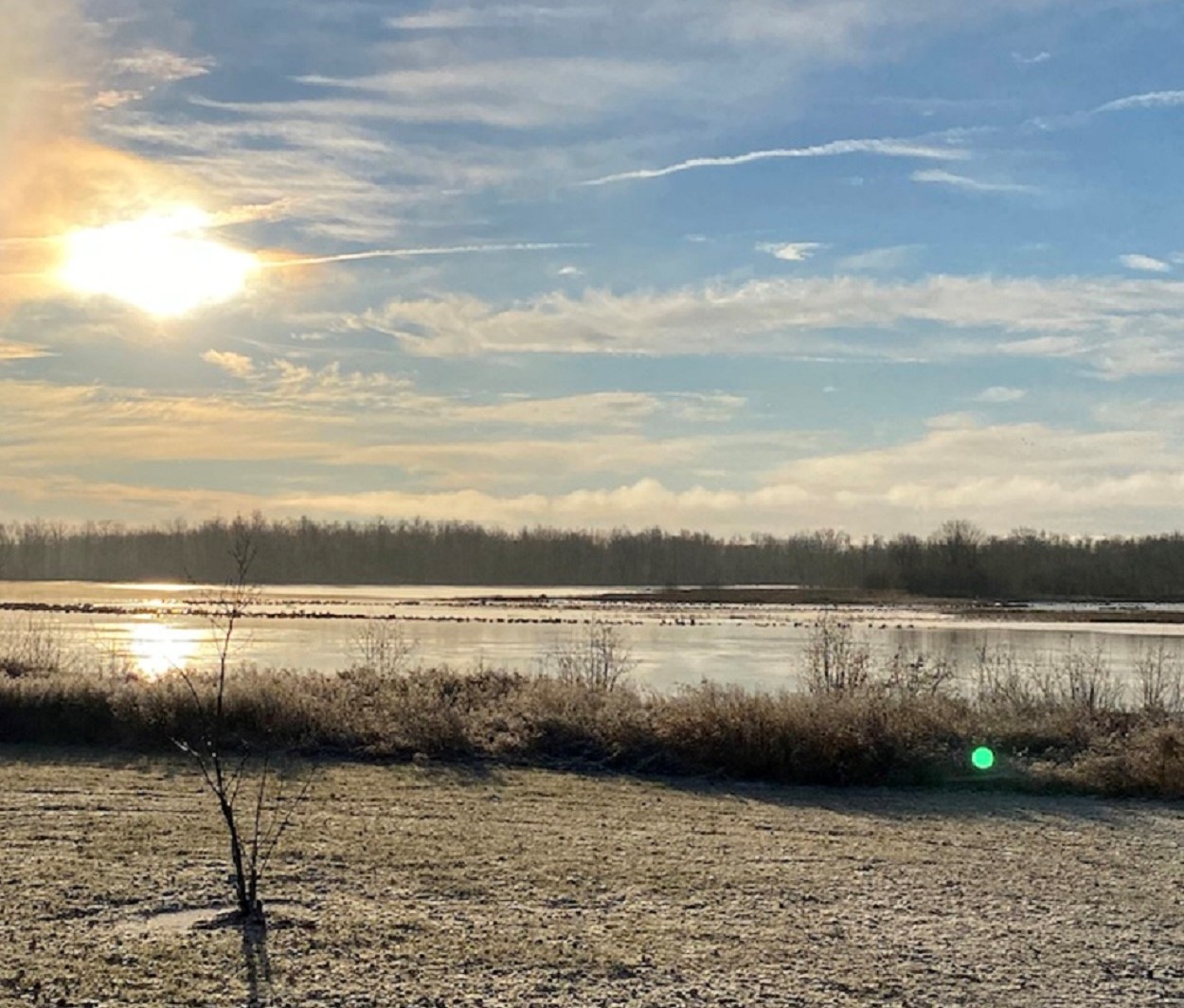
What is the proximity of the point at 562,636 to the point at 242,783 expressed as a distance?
26431 mm

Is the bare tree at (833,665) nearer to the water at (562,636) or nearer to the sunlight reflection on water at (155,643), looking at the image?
the water at (562,636)

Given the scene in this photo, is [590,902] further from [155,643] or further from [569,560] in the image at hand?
[569,560]

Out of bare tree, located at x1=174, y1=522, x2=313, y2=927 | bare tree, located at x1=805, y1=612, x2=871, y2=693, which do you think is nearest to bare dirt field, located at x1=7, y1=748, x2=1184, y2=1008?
bare tree, located at x1=174, y1=522, x2=313, y2=927

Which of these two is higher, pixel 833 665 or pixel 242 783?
pixel 833 665

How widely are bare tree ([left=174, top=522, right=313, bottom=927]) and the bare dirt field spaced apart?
204 millimetres

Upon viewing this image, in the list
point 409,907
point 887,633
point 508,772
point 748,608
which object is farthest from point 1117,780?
point 748,608

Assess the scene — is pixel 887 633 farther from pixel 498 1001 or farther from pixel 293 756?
pixel 498 1001

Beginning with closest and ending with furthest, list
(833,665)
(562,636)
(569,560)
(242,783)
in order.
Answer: (242,783) → (833,665) → (562,636) → (569,560)

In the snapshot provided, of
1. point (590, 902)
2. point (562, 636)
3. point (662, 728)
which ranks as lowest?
point (562, 636)

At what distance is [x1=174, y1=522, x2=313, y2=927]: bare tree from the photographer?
7.37 meters

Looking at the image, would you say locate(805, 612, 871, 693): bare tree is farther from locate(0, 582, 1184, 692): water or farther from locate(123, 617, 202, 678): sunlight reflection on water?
Result: locate(123, 617, 202, 678): sunlight reflection on water

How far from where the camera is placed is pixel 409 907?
7809 mm

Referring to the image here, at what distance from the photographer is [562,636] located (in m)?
39.0

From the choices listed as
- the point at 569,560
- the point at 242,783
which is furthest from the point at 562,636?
the point at 569,560
